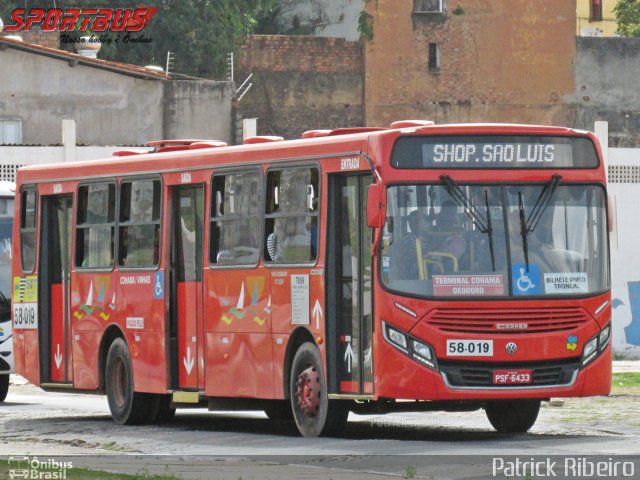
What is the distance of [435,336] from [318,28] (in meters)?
49.6

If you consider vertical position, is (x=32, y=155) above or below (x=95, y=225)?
above

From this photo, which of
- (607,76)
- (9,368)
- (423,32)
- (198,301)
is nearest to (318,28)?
(423,32)

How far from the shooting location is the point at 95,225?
2127cm

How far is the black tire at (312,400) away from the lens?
17156 mm

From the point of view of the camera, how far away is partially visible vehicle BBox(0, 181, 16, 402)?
2523 cm

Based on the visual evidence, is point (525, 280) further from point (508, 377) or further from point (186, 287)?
point (186, 287)

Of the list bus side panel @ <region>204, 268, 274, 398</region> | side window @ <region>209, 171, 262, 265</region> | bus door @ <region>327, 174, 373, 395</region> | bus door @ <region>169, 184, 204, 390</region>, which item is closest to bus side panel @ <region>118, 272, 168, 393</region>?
bus door @ <region>169, 184, 204, 390</region>

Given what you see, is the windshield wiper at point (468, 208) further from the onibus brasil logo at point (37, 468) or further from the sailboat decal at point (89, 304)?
the sailboat decal at point (89, 304)

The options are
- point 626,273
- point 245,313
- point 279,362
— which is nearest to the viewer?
point 279,362

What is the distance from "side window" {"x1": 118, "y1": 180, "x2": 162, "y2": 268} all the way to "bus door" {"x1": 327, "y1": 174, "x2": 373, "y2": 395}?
344cm

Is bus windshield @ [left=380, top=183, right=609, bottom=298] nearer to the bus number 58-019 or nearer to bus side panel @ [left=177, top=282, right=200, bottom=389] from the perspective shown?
bus side panel @ [left=177, top=282, right=200, bottom=389]

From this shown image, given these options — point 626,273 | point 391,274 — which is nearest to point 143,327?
point 391,274

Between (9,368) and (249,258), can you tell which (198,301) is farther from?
(9,368)

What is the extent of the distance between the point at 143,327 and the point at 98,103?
26918mm
